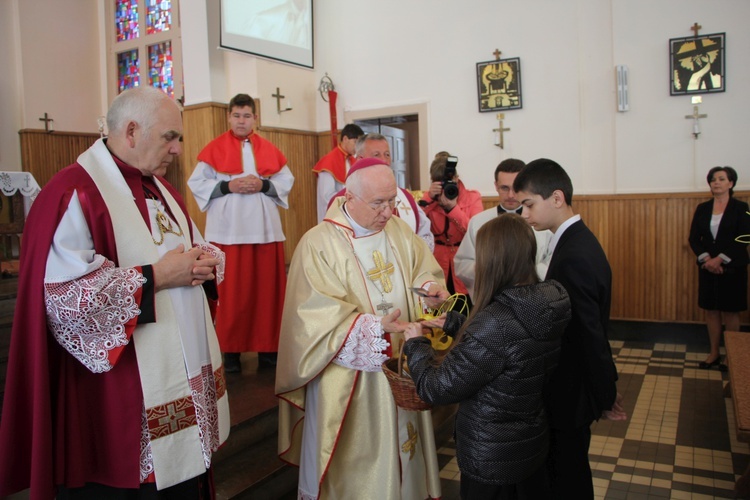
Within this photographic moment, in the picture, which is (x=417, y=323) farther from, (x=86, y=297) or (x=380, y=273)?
(x=86, y=297)

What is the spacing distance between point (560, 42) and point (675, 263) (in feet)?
9.17

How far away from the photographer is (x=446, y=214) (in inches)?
185

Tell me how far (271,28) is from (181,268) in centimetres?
496

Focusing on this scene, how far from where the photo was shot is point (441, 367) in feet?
6.77

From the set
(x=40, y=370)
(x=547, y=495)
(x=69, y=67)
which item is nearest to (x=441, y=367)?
(x=547, y=495)

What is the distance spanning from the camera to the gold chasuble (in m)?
2.58

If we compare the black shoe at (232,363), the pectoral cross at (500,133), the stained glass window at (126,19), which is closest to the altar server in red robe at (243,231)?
the black shoe at (232,363)

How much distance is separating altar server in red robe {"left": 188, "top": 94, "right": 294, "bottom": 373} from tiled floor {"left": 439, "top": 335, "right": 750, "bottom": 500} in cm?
162

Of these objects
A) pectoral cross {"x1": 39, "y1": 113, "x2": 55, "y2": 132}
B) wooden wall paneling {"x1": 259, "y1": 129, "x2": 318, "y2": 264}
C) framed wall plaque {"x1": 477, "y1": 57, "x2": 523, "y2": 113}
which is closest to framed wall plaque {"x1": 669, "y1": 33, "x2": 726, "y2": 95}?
framed wall plaque {"x1": 477, "y1": 57, "x2": 523, "y2": 113}

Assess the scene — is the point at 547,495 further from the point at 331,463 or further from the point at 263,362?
the point at 263,362

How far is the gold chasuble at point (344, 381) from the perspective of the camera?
8.48ft

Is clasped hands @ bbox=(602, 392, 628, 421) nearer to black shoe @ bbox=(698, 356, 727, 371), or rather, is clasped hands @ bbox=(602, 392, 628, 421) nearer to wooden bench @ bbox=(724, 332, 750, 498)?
wooden bench @ bbox=(724, 332, 750, 498)

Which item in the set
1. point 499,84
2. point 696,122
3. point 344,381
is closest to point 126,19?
point 499,84

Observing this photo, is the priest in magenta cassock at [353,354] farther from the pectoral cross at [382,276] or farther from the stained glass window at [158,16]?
the stained glass window at [158,16]
